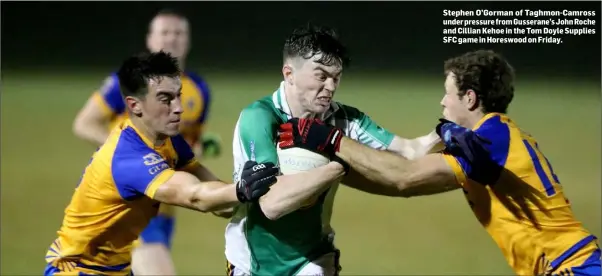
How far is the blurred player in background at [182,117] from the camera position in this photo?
6.07 metres

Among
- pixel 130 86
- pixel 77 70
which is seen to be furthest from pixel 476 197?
pixel 77 70

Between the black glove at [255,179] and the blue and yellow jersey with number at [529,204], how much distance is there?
1025mm

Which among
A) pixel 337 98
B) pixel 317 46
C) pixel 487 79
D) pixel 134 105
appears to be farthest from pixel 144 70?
pixel 337 98

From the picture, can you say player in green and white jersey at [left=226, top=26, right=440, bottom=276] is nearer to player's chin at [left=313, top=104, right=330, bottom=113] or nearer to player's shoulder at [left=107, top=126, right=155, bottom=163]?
player's chin at [left=313, top=104, right=330, bottom=113]

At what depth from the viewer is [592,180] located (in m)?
10.1

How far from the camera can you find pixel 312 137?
4098 mm

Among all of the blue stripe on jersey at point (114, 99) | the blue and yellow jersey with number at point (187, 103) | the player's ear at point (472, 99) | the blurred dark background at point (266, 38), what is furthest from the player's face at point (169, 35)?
Answer: the blurred dark background at point (266, 38)

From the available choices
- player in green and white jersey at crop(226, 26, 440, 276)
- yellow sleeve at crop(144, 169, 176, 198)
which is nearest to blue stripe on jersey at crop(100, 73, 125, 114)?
yellow sleeve at crop(144, 169, 176, 198)

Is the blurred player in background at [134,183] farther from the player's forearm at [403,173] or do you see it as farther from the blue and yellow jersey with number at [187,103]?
the blue and yellow jersey with number at [187,103]

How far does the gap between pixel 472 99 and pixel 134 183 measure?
1974mm

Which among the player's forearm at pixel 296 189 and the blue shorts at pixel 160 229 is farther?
the blue shorts at pixel 160 229

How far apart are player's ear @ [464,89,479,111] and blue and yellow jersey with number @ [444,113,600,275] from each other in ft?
0.76

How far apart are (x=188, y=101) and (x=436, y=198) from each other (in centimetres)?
384

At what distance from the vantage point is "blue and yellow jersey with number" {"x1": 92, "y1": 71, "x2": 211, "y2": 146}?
6406 mm
